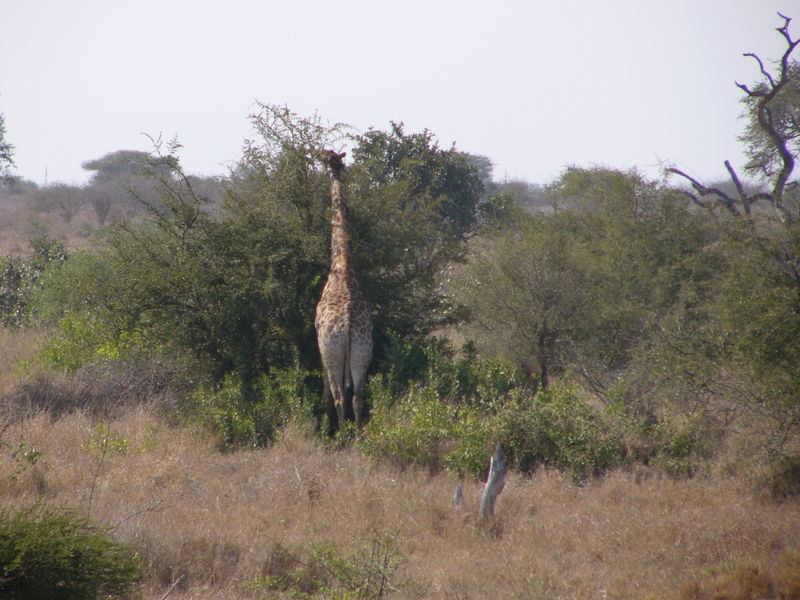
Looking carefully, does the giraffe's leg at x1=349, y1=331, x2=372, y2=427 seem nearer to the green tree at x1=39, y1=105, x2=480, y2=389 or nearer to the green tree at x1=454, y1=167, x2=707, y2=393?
the green tree at x1=39, y1=105, x2=480, y2=389

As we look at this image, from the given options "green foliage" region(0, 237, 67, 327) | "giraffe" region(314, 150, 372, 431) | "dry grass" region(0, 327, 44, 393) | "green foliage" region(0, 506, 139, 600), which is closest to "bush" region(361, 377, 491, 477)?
"giraffe" region(314, 150, 372, 431)

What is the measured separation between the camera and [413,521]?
5.64m

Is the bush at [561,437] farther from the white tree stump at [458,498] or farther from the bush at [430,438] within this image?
the white tree stump at [458,498]

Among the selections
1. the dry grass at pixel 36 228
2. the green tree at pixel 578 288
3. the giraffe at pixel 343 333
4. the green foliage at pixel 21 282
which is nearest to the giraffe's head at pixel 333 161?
the giraffe at pixel 343 333

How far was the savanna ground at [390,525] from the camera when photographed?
15.2 ft

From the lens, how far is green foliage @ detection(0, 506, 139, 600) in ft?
12.6

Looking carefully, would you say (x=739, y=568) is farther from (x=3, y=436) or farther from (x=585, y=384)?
(x=3, y=436)

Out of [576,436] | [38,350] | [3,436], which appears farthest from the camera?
[38,350]

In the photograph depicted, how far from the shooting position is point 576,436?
21.8 ft

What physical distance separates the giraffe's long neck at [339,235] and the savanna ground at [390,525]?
191cm

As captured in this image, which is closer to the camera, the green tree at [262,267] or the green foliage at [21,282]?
the green tree at [262,267]

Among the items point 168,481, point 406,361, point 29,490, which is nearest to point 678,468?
point 406,361

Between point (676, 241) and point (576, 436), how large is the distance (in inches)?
225

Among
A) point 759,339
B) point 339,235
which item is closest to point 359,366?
point 339,235
